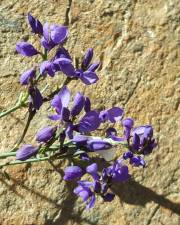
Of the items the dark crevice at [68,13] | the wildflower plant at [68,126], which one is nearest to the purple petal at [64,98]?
the wildflower plant at [68,126]

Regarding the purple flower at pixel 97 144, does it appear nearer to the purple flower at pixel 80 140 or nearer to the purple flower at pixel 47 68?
the purple flower at pixel 80 140

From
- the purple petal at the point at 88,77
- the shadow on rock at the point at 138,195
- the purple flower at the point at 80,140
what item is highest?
the purple petal at the point at 88,77

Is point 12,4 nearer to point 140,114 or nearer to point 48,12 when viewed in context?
point 48,12

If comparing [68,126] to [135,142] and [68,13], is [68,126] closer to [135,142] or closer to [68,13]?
[135,142]

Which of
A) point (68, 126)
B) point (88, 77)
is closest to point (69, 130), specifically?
point (68, 126)

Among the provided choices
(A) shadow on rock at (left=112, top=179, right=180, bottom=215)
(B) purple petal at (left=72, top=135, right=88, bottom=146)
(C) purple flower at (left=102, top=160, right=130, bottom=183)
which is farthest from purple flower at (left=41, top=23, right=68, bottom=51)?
(A) shadow on rock at (left=112, top=179, right=180, bottom=215)

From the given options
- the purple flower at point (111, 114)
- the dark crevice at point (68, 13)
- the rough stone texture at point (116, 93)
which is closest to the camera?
the purple flower at point (111, 114)

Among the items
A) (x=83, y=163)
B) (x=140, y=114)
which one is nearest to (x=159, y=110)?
(x=140, y=114)
